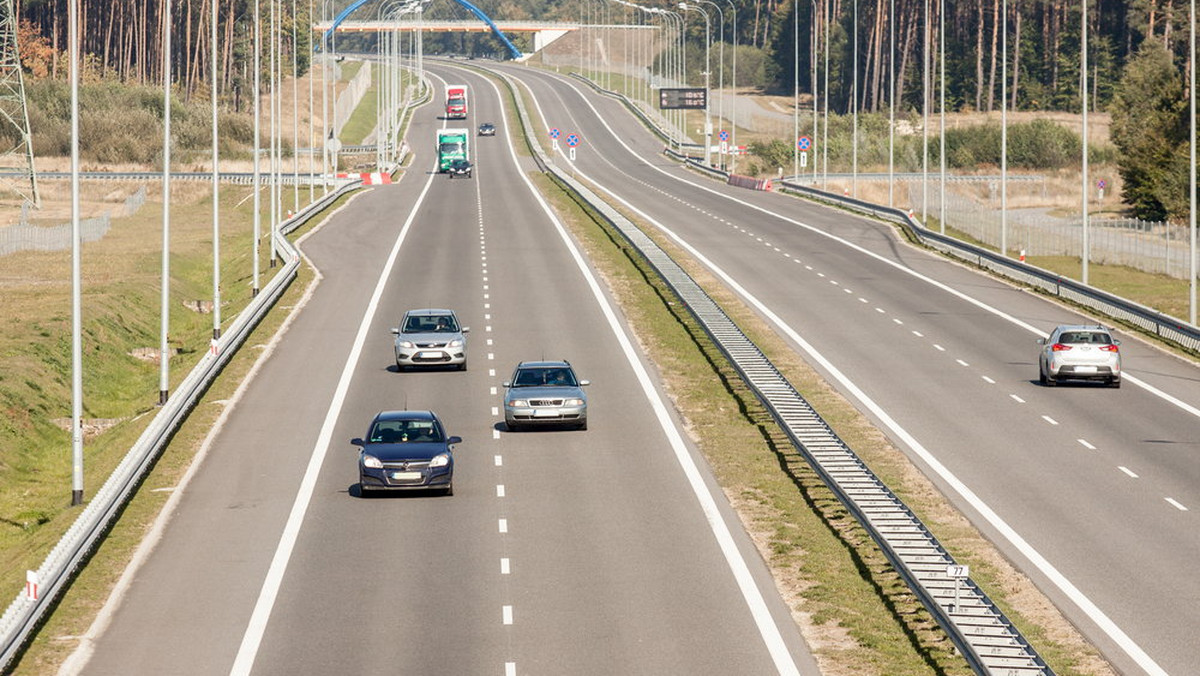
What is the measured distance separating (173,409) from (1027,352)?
2540cm

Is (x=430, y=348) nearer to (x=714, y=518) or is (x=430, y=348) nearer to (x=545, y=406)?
(x=545, y=406)

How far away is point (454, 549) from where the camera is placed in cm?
2800

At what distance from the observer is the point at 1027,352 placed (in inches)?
1972

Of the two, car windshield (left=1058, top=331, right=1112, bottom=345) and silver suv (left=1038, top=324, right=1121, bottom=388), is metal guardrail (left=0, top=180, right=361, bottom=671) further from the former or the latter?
car windshield (left=1058, top=331, right=1112, bottom=345)

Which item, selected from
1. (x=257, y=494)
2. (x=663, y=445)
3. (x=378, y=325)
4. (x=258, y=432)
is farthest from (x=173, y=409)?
(x=378, y=325)

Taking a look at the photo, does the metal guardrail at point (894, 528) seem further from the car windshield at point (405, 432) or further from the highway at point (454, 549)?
the car windshield at point (405, 432)

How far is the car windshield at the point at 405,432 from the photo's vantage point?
3219cm

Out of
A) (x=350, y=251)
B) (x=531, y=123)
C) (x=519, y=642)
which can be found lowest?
(x=519, y=642)

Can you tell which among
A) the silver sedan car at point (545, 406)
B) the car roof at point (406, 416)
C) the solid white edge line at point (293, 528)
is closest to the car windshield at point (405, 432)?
the car roof at point (406, 416)

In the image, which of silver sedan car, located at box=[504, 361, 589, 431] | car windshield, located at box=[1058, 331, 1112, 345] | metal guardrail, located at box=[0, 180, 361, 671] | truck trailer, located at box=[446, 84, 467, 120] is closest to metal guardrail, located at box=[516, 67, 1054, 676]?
silver sedan car, located at box=[504, 361, 589, 431]

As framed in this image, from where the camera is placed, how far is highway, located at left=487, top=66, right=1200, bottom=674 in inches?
1017

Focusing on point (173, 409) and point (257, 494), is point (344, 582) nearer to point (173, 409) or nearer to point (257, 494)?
point (257, 494)

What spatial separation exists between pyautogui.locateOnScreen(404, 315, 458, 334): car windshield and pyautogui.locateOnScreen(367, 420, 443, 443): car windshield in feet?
48.0

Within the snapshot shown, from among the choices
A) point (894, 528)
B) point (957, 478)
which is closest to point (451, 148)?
point (957, 478)
